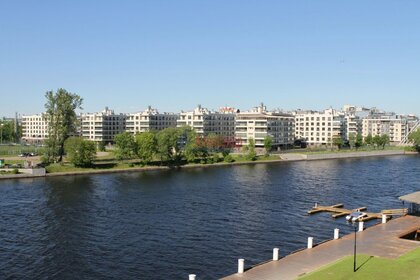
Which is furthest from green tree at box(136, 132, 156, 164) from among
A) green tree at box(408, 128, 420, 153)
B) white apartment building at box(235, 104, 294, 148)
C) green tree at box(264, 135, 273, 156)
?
green tree at box(408, 128, 420, 153)

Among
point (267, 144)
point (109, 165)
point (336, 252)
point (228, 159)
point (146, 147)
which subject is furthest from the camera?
point (267, 144)

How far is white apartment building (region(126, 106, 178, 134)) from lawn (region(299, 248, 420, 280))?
144 m

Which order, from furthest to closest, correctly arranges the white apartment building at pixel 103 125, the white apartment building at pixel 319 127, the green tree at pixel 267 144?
the white apartment building at pixel 319 127 < the white apartment building at pixel 103 125 < the green tree at pixel 267 144

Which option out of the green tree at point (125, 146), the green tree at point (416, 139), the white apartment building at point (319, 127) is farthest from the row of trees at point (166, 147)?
the green tree at point (416, 139)

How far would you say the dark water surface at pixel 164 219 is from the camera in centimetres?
3919

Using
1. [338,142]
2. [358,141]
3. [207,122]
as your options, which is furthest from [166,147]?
[358,141]

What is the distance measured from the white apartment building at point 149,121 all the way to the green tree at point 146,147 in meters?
57.6

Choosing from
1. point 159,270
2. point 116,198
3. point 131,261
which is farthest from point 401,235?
point 116,198

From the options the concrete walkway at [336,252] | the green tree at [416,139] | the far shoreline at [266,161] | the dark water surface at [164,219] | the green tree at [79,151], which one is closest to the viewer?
the concrete walkway at [336,252]

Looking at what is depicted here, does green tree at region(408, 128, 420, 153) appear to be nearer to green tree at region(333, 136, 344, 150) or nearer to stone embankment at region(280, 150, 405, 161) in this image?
stone embankment at region(280, 150, 405, 161)

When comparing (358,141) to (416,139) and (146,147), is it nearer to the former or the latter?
(416,139)

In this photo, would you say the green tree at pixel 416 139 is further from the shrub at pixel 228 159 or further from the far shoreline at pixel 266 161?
the shrub at pixel 228 159

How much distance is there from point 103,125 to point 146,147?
70.7m

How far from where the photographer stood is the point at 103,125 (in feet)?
580
